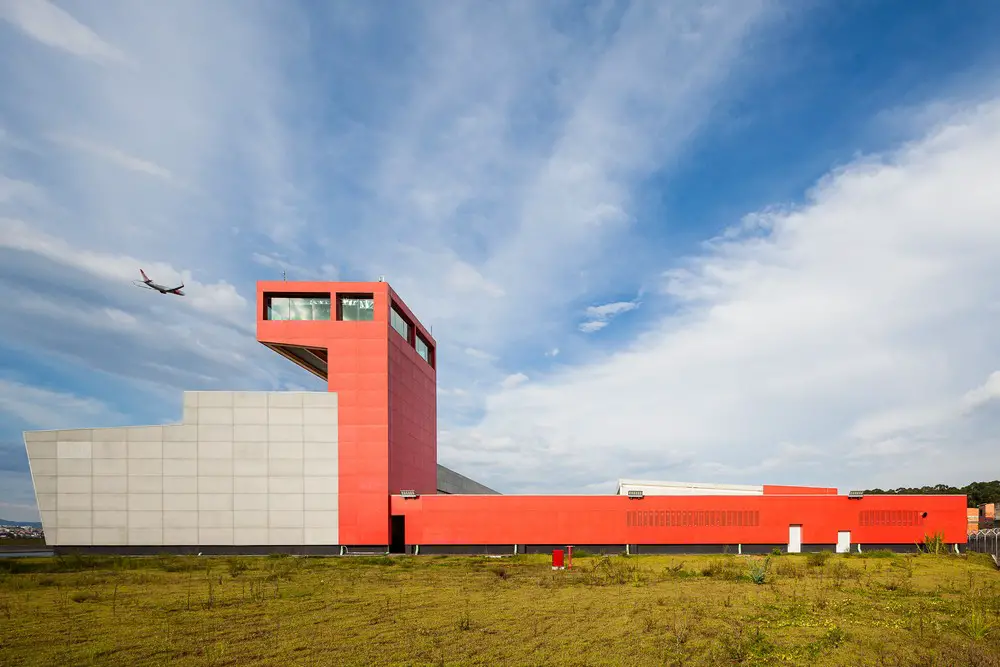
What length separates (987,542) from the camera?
145 ft

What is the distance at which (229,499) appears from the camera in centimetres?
4928

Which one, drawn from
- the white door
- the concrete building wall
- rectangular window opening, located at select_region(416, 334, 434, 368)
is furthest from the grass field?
rectangular window opening, located at select_region(416, 334, 434, 368)

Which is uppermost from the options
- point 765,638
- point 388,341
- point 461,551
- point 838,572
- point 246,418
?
point 388,341

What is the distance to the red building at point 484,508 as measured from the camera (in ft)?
165

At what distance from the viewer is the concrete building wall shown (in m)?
Answer: 49.1

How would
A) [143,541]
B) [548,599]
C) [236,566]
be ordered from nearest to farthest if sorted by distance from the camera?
[548,599]
[236,566]
[143,541]

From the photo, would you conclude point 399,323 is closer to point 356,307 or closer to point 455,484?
point 356,307

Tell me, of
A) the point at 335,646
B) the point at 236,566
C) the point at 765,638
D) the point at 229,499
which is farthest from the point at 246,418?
the point at 765,638

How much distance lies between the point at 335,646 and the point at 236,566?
23635mm

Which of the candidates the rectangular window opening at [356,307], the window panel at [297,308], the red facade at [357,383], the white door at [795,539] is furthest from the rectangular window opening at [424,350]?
the white door at [795,539]

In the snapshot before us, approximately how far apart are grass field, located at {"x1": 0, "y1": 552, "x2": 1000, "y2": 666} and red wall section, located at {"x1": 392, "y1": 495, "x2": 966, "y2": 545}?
18.8 meters

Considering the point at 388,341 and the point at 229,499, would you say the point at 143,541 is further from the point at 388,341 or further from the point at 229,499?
the point at 388,341

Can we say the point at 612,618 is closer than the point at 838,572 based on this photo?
Yes

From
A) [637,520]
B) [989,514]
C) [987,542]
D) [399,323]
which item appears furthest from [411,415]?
[989,514]
